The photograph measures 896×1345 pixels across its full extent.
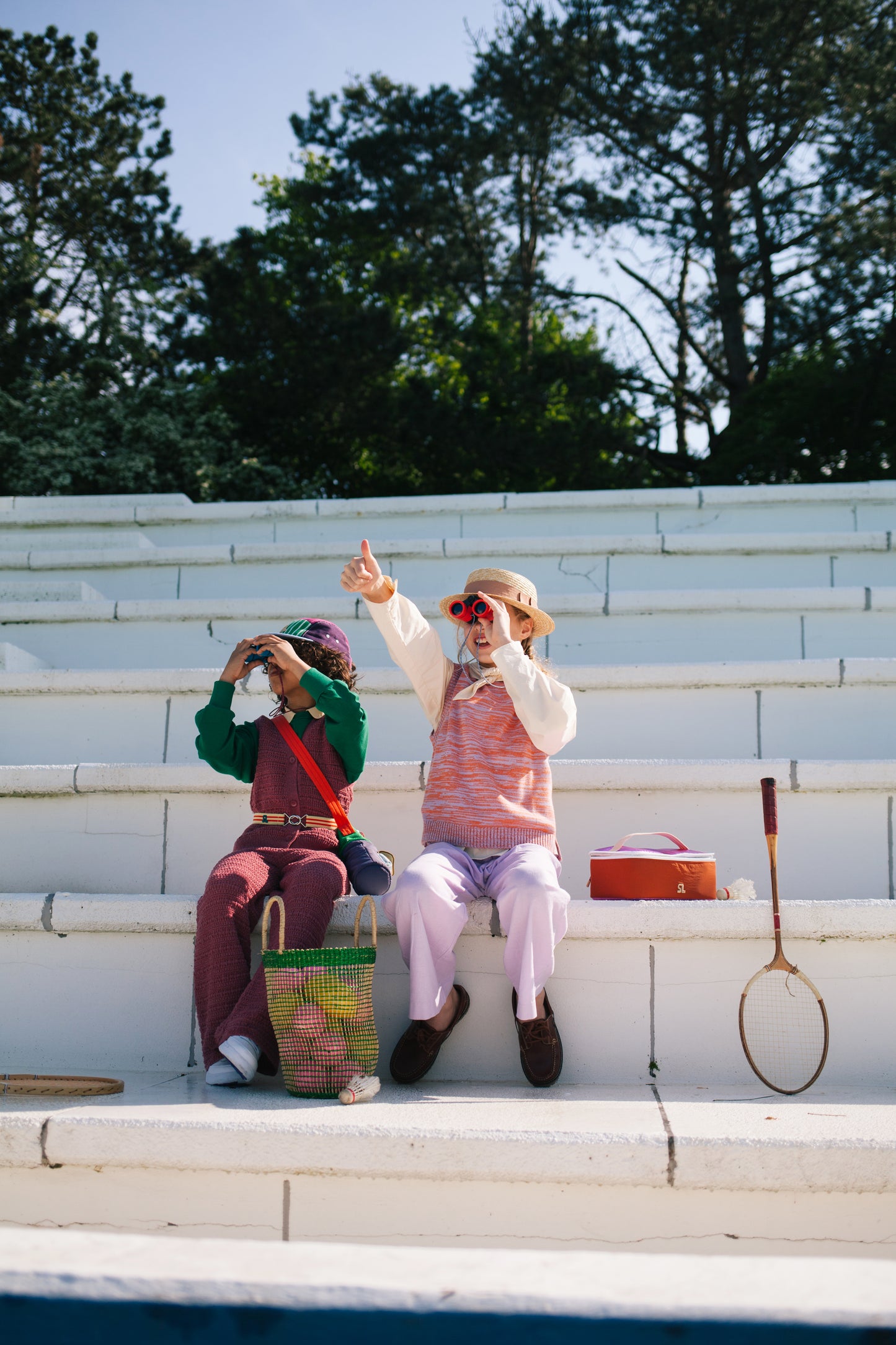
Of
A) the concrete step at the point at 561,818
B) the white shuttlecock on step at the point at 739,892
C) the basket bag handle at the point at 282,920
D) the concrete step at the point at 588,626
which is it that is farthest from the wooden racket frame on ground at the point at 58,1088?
the concrete step at the point at 588,626

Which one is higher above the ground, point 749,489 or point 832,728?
point 749,489

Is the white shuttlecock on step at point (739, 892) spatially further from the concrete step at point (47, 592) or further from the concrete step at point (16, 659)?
the concrete step at point (47, 592)

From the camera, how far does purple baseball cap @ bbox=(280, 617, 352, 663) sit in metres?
3.12

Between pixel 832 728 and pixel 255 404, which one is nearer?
pixel 832 728

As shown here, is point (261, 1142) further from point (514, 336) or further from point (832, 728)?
point (514, 336)

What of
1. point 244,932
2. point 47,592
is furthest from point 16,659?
point 244,932

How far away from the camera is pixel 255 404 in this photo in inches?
361

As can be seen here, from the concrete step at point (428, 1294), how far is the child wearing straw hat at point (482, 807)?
1407 mm

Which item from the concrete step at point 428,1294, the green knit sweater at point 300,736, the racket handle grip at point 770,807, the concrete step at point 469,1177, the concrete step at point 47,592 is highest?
the concrete step at point 47,592

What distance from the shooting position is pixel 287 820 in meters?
2.87

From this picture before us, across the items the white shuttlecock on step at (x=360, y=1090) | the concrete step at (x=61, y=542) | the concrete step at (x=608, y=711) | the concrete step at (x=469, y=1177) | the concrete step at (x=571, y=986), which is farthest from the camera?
the concrete step at (x=61, y=542)

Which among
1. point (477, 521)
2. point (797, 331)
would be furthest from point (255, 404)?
point (797, 331)

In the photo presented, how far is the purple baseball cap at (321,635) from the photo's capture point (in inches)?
123

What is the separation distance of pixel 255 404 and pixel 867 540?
568cm
